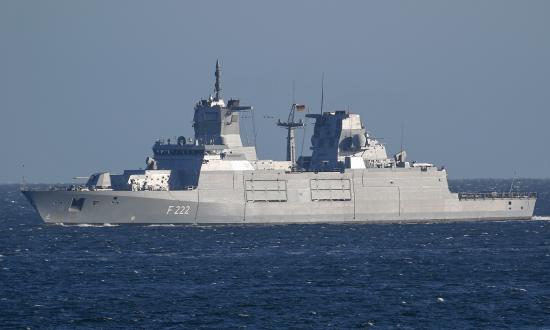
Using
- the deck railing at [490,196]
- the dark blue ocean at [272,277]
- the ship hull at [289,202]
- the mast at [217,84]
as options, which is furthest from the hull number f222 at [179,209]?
the deck railing at [490,196]

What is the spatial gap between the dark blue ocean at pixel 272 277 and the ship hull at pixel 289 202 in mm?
1133

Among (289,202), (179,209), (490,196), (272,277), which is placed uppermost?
(490,196)

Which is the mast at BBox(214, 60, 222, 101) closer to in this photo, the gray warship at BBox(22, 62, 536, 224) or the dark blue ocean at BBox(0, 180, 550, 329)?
the gray warship at BBox(22, 62, 536, 224)

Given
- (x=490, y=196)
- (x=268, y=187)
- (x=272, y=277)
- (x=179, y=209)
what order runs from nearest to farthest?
(x=272, y=277) → (x=179, y=209) → (x=268, y=187) → (x=490, y=196)

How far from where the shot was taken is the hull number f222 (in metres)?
71.9

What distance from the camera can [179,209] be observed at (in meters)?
72.1

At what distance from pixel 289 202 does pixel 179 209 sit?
7954 millimetres

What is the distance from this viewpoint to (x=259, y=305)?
43.2 meters

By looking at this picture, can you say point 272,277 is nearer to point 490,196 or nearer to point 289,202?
point 289,202

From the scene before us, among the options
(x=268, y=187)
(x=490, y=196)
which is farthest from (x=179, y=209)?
(x=490, y=196)

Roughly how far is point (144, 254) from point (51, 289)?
12.1 metres

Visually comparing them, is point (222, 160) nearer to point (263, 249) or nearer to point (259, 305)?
point (263, 249)

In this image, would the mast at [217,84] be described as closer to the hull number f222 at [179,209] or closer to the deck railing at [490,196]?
the hull number f222 at [179,209]

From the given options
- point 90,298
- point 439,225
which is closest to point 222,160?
point 439,225
